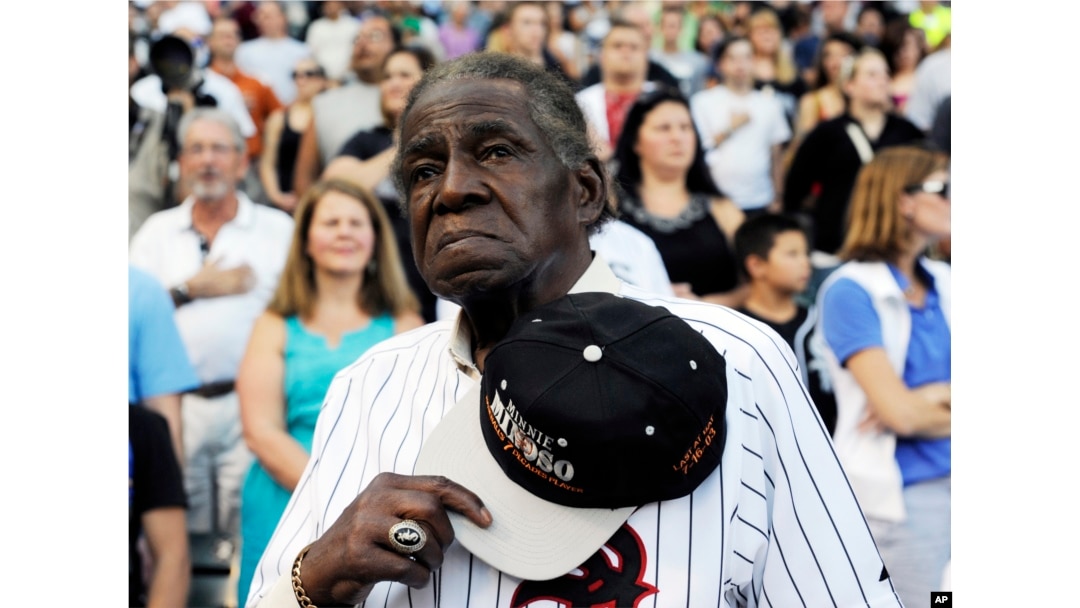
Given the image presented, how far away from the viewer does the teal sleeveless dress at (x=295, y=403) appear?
10.3ft

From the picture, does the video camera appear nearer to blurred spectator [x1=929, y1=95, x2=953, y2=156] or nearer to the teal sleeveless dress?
the teal sleeveless dress

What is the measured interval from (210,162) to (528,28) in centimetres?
118

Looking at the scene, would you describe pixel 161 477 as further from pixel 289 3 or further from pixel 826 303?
pixel 826 303

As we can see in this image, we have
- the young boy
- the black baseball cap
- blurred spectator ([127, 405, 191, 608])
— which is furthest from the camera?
the young boy

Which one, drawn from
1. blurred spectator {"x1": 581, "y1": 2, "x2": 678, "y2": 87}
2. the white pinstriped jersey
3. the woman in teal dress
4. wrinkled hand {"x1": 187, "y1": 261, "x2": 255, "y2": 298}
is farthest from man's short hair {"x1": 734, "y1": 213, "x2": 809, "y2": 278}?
the white pinstriped jersey

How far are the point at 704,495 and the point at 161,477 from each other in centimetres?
216

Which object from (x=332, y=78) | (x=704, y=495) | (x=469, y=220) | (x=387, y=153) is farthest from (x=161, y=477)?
(x=704, y=495)

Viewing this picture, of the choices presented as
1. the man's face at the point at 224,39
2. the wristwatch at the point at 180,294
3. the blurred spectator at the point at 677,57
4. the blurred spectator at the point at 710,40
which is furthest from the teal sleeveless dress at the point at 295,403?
the blurred spectator at the point at 710,40

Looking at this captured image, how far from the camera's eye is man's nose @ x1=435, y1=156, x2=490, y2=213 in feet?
4.59

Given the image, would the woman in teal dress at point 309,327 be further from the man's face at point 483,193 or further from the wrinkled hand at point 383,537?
the wrinkled hand at point 383,537

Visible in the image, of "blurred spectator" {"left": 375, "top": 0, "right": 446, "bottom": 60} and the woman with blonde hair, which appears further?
"blurred spectator" {"left": 375, "top": 0, "right": 446, "bottom": 60}

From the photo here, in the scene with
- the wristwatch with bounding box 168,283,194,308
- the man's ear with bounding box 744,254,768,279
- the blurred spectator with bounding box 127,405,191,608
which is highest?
the man's ear with bounding box 744,254,768,279

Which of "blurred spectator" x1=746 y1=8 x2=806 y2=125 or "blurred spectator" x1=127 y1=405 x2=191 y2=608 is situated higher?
"blurred spectator" x1=746 y1=8 x2=806 y2=125

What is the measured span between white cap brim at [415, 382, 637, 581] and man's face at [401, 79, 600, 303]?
23 centimetres
